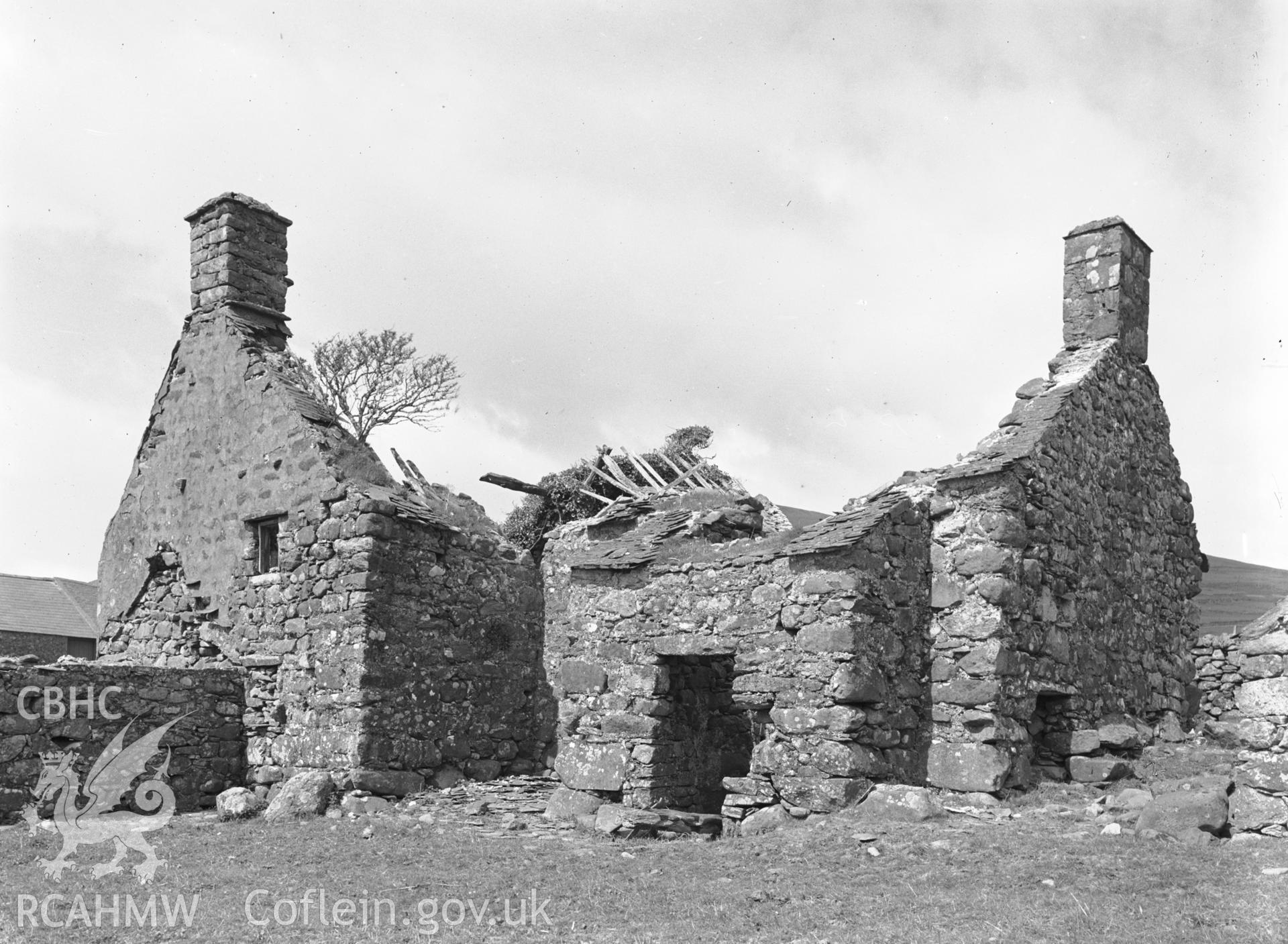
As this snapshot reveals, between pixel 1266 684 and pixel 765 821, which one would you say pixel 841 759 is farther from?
pixel 1266 684

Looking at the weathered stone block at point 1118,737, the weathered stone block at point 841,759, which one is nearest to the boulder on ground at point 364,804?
the weathered stone block at point 841,759

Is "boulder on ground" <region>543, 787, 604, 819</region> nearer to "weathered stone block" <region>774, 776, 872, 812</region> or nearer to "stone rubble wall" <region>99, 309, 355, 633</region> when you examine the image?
"weathered stone block" <region>774, 776, 872, 812</region>

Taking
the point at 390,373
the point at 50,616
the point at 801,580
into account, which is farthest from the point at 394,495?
the point at 50,616

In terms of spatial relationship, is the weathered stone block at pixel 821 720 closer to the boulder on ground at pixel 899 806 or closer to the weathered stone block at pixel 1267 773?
the boulder on ground at pixel 899 806

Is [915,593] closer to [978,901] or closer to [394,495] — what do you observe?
[978,901]

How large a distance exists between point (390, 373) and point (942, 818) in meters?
26.0

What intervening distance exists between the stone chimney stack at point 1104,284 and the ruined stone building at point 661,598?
0.10 ft

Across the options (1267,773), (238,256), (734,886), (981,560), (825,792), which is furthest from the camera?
(238,256)

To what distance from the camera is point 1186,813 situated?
9.89m

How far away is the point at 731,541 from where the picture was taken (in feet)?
41.7

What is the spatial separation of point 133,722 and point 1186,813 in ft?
34.9

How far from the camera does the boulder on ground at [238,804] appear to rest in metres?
13.3

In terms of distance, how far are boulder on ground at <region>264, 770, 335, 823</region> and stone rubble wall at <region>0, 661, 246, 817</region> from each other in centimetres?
137

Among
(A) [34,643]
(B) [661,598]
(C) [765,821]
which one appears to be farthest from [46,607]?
(C) [765,821]
